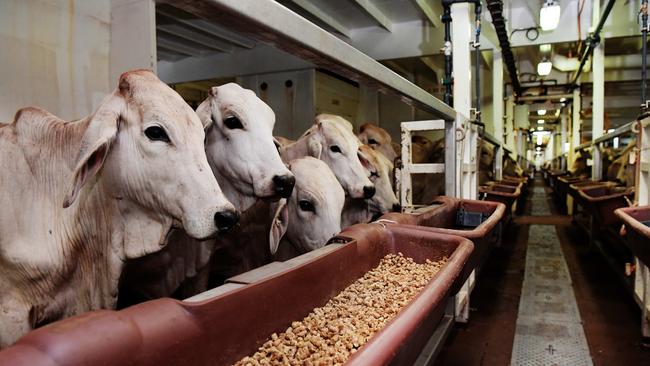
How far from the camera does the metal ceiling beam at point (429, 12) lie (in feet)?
18.0

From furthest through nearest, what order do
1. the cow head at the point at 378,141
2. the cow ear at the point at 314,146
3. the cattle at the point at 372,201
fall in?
the cow head at the point at 378,141
the cattle at the point at 372,201
the cow ear at the point at 314,146

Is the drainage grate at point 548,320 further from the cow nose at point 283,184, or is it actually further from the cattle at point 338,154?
the cow nose at point 283,184

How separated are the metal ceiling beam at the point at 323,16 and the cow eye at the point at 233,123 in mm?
3398

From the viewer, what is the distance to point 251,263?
2293mm

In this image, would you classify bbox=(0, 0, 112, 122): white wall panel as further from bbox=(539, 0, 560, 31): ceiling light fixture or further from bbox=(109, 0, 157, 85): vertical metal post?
bbox=(539, 0, 560, 31): ceiling light fixture

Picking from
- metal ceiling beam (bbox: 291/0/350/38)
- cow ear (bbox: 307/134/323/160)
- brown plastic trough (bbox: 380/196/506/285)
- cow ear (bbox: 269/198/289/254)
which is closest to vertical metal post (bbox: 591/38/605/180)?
metal ceiling beam (bbox: 291/0/350/38)

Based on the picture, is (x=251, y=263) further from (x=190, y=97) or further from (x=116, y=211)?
(x=190, y=97)

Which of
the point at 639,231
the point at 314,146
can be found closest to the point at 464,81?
the point at 314,146

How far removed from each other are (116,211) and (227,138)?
67 centimetres

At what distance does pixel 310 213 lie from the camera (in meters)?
2.27

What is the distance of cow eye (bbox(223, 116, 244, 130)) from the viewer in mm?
1841

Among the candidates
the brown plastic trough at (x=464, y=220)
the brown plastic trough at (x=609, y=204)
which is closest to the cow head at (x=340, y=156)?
the brown plastic trough at (x=464, y=220)

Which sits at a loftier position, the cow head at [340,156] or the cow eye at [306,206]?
the cow head at [340,156]

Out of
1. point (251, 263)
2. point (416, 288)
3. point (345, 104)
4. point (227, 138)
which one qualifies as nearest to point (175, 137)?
point (227, 138)
